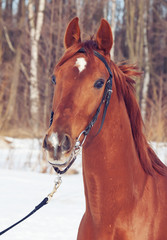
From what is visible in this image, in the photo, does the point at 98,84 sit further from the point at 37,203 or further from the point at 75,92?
the point at 37,203

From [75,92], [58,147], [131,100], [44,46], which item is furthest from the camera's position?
[44,46]

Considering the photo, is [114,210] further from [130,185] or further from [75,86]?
[75,86]

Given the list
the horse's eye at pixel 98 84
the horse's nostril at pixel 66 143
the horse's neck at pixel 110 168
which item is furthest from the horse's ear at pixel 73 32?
the horse's nostril at pixel 66 143

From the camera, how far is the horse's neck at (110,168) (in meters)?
2.24

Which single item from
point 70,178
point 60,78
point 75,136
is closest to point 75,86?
point 60,78

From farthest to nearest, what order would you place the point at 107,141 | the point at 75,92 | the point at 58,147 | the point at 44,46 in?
the point at 44,46, the point at 107,141, the point at 75,92, the point at 58,147

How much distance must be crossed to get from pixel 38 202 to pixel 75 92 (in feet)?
14.7

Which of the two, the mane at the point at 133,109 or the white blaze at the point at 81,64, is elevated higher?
the white blaze at the point at 81,64

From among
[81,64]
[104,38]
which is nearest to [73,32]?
[104,38]

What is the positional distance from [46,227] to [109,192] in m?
2.87

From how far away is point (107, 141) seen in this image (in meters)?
2.27

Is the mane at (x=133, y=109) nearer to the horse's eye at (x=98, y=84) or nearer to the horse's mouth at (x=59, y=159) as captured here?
the horse's eye at (x=98, y=84)

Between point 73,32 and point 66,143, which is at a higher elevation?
point 73,32

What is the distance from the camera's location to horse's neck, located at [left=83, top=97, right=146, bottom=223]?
224 cm
